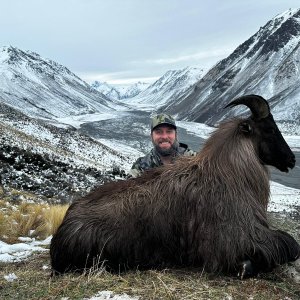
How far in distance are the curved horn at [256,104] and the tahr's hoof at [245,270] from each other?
1.51 m

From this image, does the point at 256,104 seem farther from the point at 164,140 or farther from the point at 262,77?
the point at 262,77

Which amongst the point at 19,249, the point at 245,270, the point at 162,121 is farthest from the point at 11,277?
the point at 162,121

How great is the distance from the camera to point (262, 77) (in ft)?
321

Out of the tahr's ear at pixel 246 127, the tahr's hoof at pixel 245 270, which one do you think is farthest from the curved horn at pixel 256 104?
the tahr's hoof at pixel 245 270

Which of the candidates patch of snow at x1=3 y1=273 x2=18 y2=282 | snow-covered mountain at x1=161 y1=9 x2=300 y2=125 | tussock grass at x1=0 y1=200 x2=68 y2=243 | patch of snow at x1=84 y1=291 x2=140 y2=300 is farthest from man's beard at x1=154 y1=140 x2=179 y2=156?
snow-covered mountain at x1=161 y1=9 x2=300 y2=125

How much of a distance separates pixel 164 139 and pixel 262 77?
95329 millimetres

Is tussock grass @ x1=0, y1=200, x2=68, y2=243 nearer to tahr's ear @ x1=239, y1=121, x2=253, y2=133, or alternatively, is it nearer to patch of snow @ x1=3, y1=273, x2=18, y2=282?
patch of snow @ x1=3, y1=273, x2=18, y2=282

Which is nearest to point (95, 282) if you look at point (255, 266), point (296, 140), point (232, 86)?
point (255, 266)

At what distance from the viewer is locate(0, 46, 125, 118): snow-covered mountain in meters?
126

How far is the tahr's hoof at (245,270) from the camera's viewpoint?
441 cm

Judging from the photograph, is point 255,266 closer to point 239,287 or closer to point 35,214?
point 239,287

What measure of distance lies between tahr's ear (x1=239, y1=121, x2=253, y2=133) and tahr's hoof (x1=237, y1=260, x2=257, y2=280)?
1341 mm

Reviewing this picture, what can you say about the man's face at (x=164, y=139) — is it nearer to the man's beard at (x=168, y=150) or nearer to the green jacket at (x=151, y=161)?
the man's beard at (x=168, y=150)

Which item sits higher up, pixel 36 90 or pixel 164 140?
pixel 36 90
